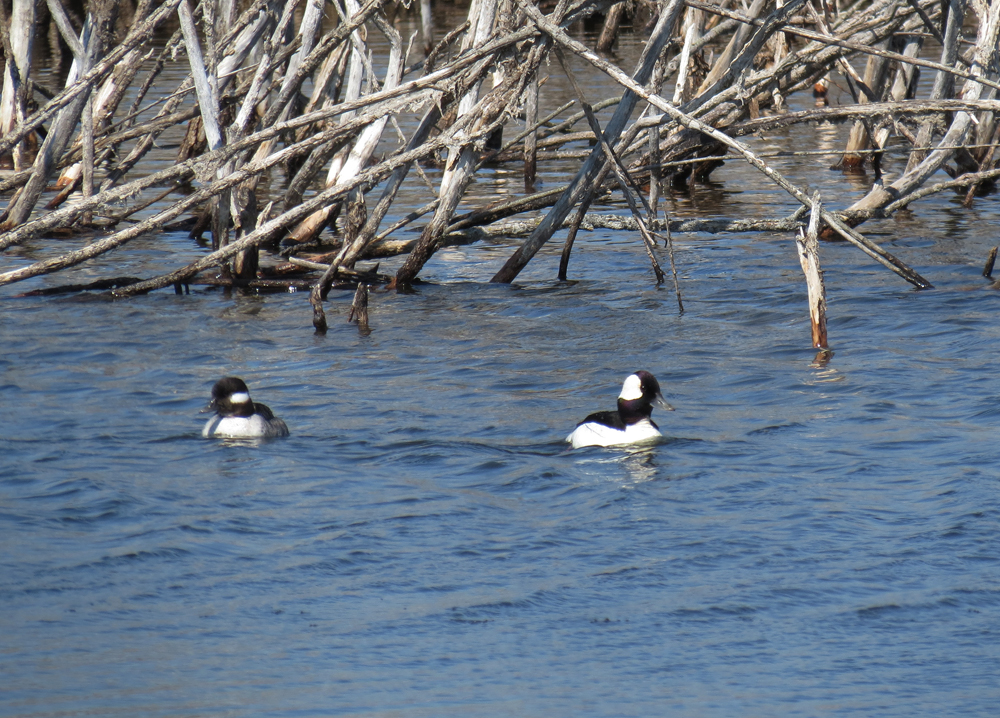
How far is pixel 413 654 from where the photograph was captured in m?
5.11

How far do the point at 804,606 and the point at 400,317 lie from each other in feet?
19.3

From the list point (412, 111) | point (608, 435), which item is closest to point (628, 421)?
point (608, 435)

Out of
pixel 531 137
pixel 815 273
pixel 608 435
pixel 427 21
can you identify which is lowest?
pixel 608 435

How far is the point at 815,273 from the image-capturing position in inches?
351

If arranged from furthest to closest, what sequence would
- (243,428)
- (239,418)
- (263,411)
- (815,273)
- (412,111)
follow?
(412,111) < (815,273) < (263,411) < (239,418) < (243,428)

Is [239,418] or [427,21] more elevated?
[427,21]

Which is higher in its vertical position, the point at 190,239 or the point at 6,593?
the point at 190,239

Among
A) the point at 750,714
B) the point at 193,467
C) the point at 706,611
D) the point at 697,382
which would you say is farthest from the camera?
the point at 697,382

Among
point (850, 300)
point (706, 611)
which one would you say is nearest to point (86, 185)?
point (850, 300)

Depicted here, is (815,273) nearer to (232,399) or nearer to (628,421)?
(628,421)

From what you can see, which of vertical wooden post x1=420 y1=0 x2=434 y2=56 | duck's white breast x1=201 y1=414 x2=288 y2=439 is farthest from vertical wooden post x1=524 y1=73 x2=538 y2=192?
vertical wooden post x1=420 y1=0 x2=434 y2=56

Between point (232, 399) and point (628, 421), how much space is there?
94.8 inches

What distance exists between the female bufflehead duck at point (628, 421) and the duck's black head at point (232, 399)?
1958 mm

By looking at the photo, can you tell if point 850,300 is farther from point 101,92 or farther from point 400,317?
point 101,92
